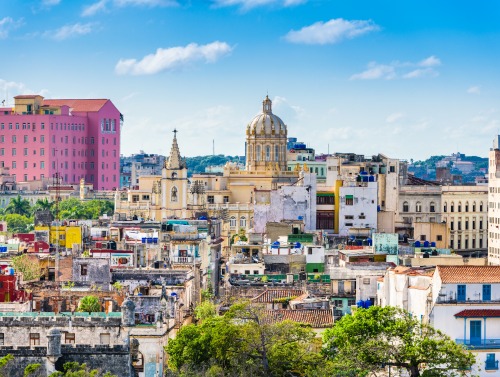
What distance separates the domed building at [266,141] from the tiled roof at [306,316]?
317 feet

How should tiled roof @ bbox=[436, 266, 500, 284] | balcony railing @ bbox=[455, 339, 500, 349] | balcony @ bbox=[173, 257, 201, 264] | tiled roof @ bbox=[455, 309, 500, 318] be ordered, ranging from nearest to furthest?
1. balcony railing @ bbox=[455, 339, 500, 349]
2. tiled roof @ bbox=[455, 309, 500, 318]
3. tiled roof @ bbox=[436, 266, 500, 284]
4. balcony @ bbox=[173, 257, 201, 264]

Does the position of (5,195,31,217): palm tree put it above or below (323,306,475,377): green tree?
above

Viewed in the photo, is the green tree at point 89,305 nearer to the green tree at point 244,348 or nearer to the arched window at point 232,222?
the green tree at point 244,348

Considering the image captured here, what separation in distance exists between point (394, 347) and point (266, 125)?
370 ft

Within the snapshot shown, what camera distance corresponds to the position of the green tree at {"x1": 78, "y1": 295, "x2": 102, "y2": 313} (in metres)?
74.1

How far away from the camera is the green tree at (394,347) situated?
5712 centimetres

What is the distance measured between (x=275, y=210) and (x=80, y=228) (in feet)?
70.8

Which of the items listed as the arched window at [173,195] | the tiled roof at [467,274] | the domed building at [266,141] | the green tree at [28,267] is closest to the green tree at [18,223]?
the arched window at [173,195]

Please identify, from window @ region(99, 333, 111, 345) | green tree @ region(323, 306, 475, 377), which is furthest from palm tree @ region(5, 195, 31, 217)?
green tree @ region(323, 306, 475, 377)

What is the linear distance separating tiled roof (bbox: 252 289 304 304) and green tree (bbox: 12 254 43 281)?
13153mm

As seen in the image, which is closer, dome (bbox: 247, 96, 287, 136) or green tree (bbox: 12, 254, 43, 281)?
green tree (bbox: 12, 254, 43, 281)

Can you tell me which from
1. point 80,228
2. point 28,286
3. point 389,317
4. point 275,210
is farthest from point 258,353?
point 275,210

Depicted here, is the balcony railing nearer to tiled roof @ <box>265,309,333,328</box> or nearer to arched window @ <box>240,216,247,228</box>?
tiled roof @ <box>265,309,333,328</box>

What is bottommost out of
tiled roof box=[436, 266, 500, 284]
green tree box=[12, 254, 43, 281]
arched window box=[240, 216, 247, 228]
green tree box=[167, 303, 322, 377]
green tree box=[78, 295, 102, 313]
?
green tree box=[167, 303, 322, 377]
